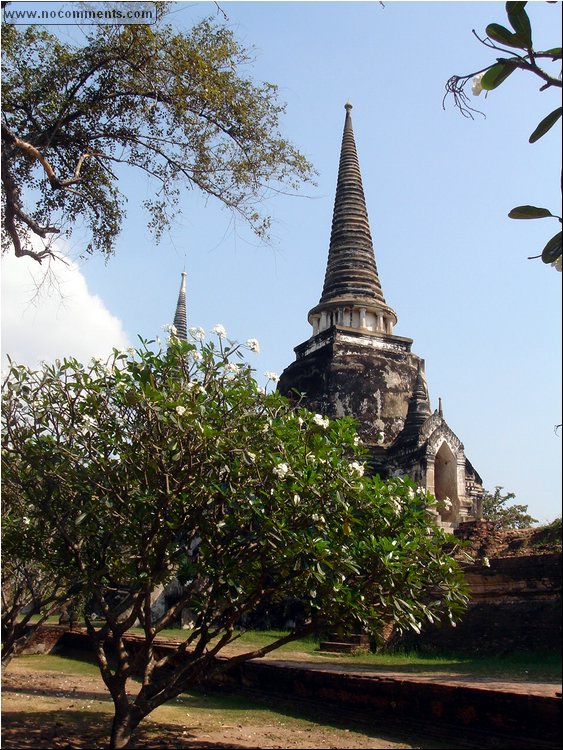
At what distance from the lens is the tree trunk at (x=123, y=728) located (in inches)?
253

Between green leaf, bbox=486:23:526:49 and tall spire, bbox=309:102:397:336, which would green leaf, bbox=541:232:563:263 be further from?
tall spire, bbox=309:102:397:336

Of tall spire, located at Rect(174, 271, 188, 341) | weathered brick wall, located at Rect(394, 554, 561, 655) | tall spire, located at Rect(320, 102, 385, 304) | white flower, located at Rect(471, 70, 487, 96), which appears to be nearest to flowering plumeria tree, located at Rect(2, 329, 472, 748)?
white flower, located at Rect(471, 70, 487, 96)

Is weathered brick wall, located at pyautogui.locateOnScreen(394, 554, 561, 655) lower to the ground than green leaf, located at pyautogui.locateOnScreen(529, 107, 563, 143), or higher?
lower

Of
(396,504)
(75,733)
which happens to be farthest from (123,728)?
(396,504)

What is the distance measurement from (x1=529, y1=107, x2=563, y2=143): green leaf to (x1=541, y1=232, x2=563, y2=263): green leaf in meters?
0.38

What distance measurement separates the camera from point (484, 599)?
12.8m

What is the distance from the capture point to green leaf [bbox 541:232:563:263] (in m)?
2.63

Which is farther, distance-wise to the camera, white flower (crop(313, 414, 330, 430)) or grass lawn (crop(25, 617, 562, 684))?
grass lawn (crop(25, 617, 562, 684))

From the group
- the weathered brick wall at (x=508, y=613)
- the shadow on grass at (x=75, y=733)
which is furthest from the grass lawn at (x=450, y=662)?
the shadow on grass at (x=75, y=733)

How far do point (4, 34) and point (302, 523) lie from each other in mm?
5614

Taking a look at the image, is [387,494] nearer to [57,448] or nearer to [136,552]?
[136,552]

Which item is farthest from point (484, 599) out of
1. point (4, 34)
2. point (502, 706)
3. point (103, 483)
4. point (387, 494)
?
point (4, 34)

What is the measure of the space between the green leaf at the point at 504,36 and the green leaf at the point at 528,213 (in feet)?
1.88

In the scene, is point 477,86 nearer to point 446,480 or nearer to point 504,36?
point 504,36
